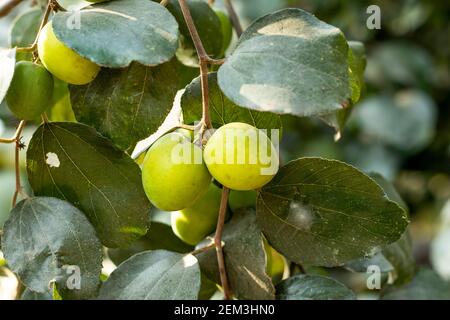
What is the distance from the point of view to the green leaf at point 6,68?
682 millimetres

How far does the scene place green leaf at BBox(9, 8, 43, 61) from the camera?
3.09ft

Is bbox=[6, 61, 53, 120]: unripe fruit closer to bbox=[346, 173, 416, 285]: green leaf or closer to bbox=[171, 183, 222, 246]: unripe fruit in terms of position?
bbox=[171, 183, 222, 246]: unripe fruit

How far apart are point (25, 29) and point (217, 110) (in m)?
0.34

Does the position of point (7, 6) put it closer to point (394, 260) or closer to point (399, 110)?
point (394, 260)

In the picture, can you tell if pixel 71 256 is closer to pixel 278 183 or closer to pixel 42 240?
pixel 42 240

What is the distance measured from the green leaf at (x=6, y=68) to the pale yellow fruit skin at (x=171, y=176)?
0.48 ft

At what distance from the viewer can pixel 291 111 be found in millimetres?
595

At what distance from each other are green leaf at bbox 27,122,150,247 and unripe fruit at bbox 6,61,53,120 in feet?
0.16

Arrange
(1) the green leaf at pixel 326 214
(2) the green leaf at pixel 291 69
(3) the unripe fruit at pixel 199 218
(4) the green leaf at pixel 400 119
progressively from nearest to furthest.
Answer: (2) the green leaf at pixel 291 69
(1) the green leaf at pixel 326 214
(3) the unripe fruit at pixel 199 218
(4) the green leaf at pixel 400 119

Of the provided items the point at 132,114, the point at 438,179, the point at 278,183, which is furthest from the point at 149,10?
the point at 438,179

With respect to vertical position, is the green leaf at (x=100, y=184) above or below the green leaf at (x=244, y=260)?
above

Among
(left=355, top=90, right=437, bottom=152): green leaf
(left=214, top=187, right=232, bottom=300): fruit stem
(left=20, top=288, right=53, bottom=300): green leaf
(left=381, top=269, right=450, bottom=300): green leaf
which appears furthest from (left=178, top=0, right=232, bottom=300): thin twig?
(left=355, top=90, right=437, bottom=152): green leaf

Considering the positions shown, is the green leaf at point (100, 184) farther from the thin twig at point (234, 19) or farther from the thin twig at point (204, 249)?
the thin twig at point (234, 19)

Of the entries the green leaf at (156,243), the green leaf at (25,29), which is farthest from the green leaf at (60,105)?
the green leaf at (156,243)
